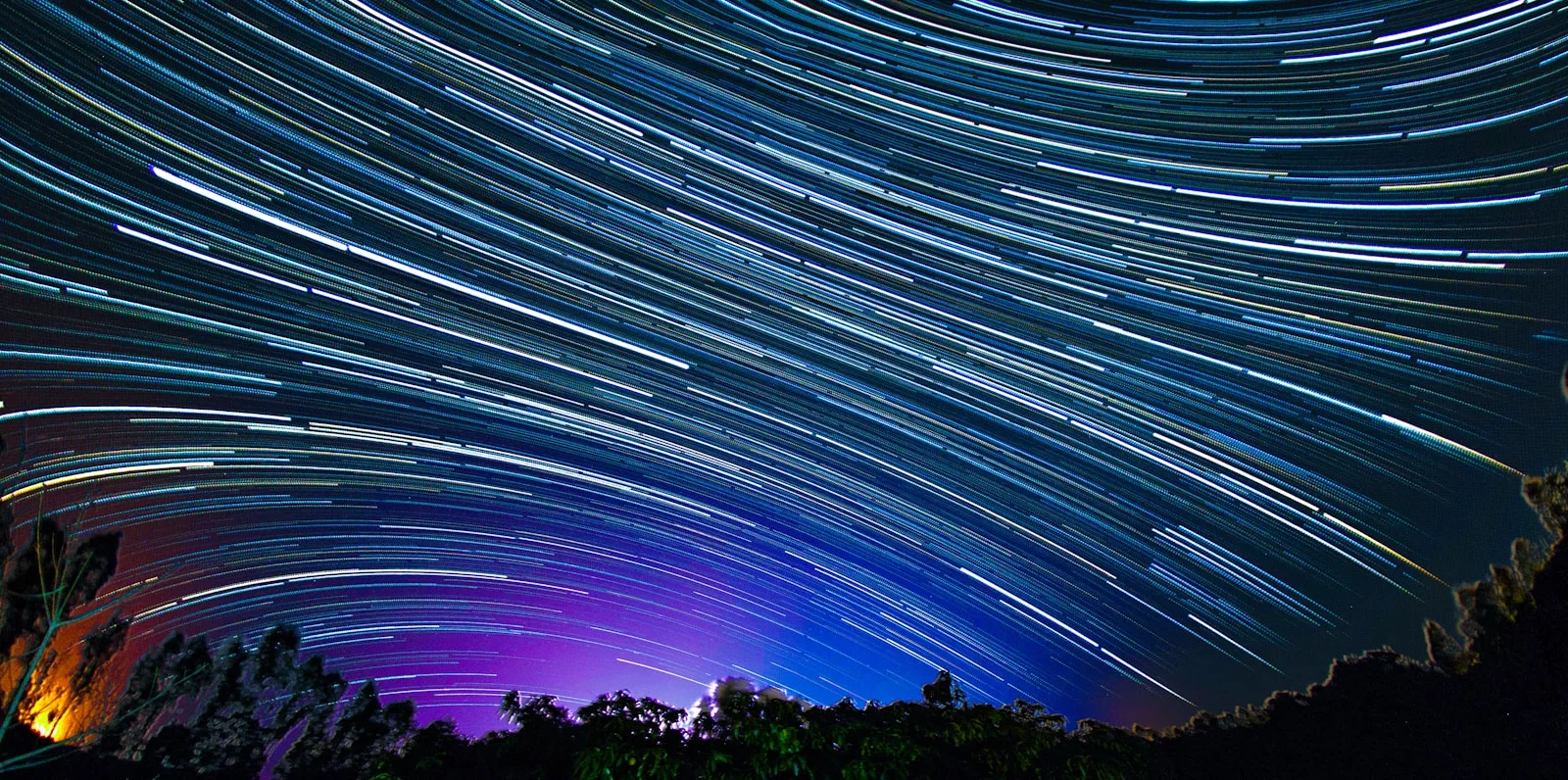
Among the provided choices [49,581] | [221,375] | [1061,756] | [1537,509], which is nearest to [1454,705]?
[1537,509]

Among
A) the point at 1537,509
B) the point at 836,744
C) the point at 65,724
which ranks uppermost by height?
the point at 1537,509

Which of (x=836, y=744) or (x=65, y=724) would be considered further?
(x=65, y=724)

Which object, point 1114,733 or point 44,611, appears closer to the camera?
point 1114,733

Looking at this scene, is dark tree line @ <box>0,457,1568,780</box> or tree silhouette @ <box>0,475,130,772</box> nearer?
dark tree line @ <box>0,457,1568,780</box>

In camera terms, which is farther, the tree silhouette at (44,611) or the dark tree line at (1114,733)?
the tree silhouette at (44,611)

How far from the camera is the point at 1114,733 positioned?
42.0 ft

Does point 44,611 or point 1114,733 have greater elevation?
point 1114,733

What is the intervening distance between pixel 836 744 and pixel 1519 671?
14990 mm

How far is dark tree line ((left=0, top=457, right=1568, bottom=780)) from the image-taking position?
35.2 feet

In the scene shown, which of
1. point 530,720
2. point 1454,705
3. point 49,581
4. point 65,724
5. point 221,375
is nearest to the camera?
point 530,720

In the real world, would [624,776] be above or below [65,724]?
above

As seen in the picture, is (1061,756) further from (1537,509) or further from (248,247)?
(248,247)

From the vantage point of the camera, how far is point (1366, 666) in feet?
54.4

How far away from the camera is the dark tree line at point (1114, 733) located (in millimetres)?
10734
